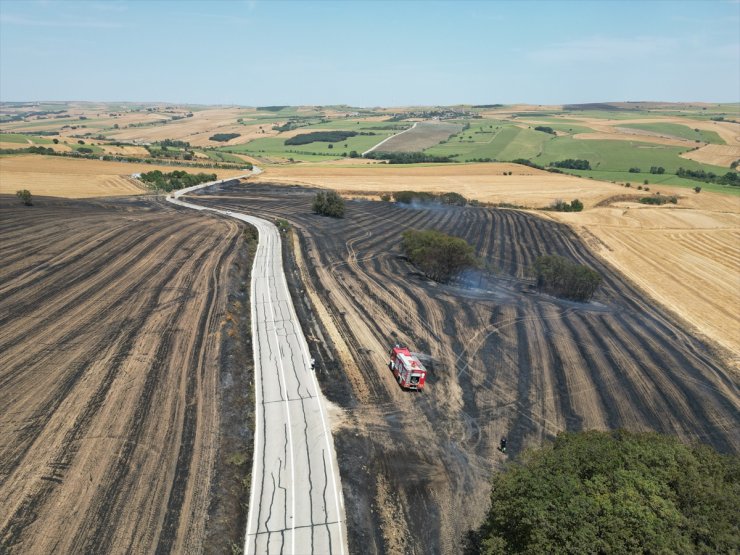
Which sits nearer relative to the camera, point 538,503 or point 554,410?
point 538,503

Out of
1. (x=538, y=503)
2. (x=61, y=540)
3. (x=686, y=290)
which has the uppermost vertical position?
(x=538, y=503)

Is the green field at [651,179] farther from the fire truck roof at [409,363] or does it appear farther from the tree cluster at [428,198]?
the fire truck roof at [409,363]

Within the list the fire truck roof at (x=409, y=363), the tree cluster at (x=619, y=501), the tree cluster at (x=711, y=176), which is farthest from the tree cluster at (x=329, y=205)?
the tree cluster at (x=711, y=176)

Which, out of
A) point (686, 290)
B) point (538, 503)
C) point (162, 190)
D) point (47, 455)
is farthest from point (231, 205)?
point (538, 503)

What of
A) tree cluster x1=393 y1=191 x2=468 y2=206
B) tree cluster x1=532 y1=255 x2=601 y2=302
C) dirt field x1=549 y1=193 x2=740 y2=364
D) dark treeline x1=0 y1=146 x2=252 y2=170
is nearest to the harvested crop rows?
tree cluster x1=532 y1=255 x2=601 y2=302

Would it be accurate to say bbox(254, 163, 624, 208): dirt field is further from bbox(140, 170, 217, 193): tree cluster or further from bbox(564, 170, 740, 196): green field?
bbox(140, 170, 217, 193): tree cluster

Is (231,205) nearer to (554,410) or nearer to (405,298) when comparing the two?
(405,298)

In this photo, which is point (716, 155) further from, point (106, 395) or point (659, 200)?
point (106, 395)
